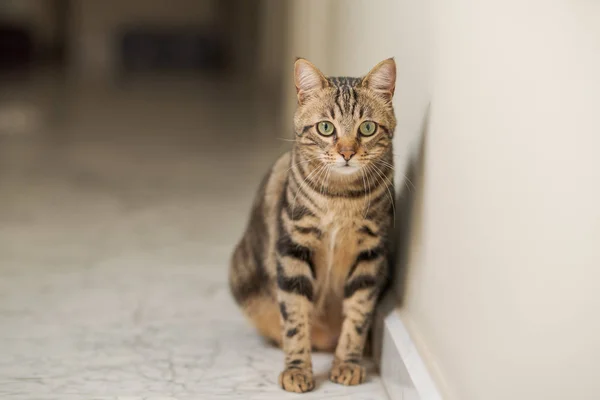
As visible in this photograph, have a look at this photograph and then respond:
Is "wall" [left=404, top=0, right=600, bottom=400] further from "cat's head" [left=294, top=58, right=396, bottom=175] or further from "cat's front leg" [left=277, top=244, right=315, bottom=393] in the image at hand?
"cat's front leg" [left=277, top=244, right=315, bottom=393]

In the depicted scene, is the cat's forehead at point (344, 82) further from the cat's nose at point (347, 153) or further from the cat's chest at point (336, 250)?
the cat's chest at point (336, 250)

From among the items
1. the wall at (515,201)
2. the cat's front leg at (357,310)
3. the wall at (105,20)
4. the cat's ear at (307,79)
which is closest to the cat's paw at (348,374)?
the cat's front leg at (357,310)

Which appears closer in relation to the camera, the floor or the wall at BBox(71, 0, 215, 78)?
the floor

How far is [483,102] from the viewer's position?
1.21 m

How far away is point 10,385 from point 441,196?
0.97 m

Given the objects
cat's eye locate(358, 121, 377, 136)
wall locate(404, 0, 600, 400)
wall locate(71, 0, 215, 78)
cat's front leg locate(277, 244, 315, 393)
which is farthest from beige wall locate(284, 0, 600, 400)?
wall locate(71, 0, 215, 78)

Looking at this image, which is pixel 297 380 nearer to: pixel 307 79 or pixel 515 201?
pixel 307 79

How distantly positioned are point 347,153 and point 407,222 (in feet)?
0.85

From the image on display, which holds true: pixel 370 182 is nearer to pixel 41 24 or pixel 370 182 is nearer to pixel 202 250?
pixel 202 250

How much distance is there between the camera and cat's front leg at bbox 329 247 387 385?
173 cm

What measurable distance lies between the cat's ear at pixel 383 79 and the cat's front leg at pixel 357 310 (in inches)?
13.1

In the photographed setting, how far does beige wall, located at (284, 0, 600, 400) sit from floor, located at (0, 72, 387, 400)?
438mm

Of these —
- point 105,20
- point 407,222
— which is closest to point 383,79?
point 407,222

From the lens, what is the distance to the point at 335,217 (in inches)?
65.9
